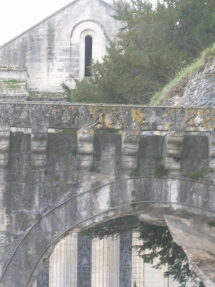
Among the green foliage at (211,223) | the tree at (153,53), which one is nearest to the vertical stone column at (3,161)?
the green foliage at (211,223)

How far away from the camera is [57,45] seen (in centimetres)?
2762

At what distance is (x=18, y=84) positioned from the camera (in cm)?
2558

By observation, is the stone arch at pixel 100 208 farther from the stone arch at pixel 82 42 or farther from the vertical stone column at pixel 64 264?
the stone arch at pixel 82 42

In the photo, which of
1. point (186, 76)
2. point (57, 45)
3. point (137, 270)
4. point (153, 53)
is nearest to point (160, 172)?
point (186, 76)

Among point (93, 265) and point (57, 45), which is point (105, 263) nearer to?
point (93, 265)

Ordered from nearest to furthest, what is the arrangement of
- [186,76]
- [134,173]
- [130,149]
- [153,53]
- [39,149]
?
[39,149] → [130,149] → [134,173] → [186,76] → [153,53]

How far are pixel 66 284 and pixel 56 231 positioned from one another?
1655 cm

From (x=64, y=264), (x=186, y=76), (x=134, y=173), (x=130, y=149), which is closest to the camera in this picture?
(x=130, y=149)

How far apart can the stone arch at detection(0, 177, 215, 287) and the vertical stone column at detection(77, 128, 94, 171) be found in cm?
29

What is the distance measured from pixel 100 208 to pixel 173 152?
42.1 inches

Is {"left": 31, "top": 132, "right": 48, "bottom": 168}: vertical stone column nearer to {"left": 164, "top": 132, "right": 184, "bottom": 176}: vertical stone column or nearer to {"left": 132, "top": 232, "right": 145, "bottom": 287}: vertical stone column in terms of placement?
{"left": 164, "top": 132, "right": 184, "bottom": 176}: vertical stone column

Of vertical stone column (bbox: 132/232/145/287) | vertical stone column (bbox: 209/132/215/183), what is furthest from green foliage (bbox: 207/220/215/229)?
vertical stone column (bbox: 132/232/145/287)

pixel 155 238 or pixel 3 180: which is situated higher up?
pixel 155 238

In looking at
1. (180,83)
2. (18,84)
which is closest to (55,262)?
(18,84)
